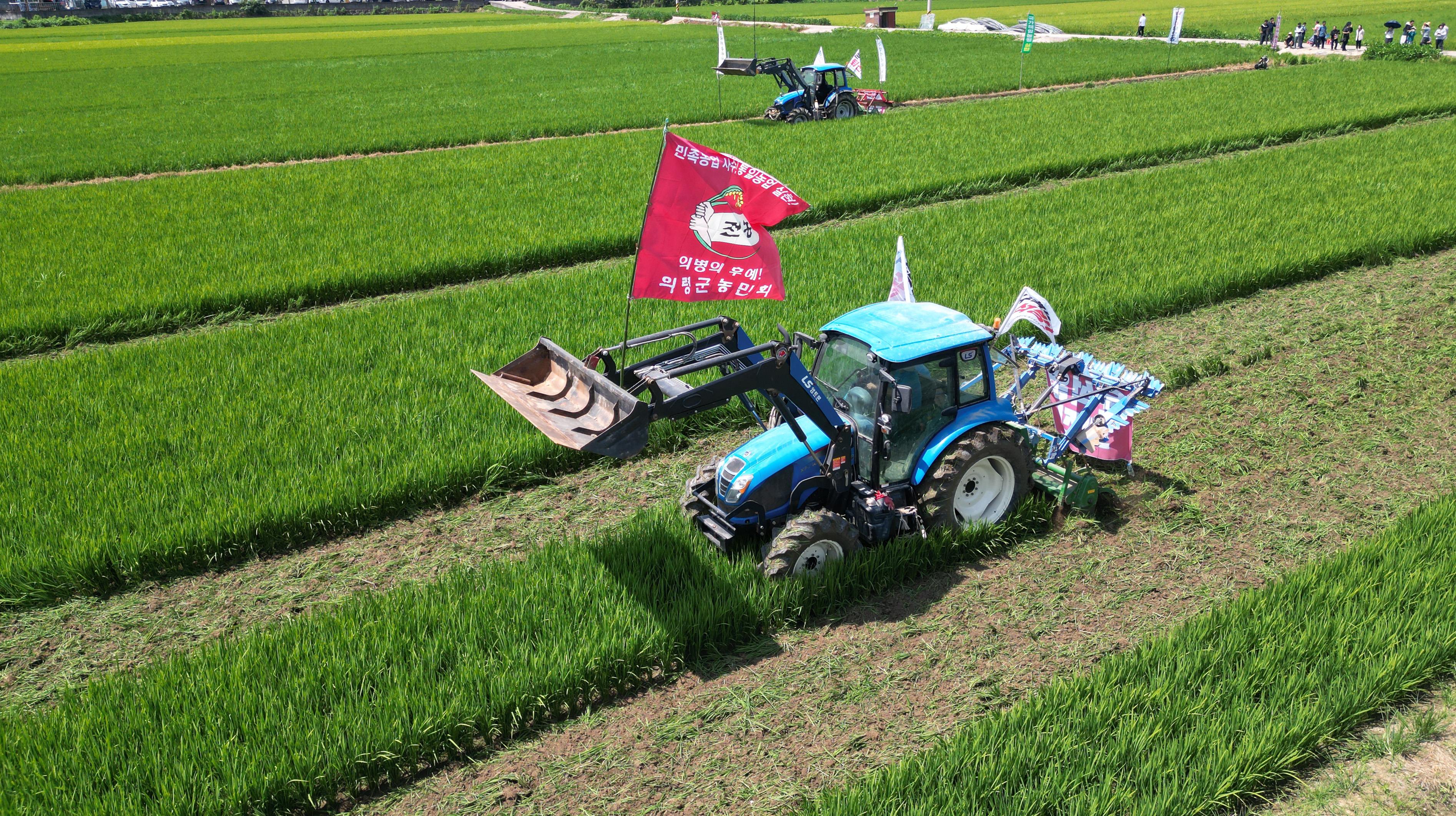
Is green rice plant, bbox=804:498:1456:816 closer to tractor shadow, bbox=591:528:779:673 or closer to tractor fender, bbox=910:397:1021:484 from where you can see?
tractor shadow, bbox=591:528:779:673

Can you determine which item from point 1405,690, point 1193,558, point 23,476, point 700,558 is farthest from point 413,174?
point 1405,690

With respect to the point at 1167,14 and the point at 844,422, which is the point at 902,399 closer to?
the point at 844,422

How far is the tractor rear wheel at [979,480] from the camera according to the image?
6742 millimetres

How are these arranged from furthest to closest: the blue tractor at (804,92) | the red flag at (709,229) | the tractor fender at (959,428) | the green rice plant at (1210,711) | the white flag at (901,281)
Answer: the blue tractor at (804,92)
the white flag at (901,281)
the tractor fender at (959,428)
the red flag at (709,229)
the green rice plant at (1210,711)

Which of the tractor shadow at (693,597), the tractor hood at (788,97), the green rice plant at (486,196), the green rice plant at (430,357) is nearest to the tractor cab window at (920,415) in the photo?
the tractor shadow at (693,597)

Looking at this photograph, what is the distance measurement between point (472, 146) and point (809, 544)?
21.2 m

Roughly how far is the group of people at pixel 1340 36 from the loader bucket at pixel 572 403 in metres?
44.2

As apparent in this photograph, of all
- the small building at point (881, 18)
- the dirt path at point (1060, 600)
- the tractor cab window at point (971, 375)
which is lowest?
the dirt path at point (1060, 600)

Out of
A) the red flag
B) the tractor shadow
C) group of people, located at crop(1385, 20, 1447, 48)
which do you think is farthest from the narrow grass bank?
group of people, located at crop(1385, 20, 1447, 48)

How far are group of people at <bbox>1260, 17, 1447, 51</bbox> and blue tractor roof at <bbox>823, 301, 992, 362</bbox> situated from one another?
42.2 m

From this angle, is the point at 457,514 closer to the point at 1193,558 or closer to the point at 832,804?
the point at 832,804

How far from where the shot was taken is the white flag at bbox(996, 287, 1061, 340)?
755 cm

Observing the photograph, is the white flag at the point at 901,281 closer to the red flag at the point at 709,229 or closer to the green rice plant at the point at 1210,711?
the red flag at the point at 709,229

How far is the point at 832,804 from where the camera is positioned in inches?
186
